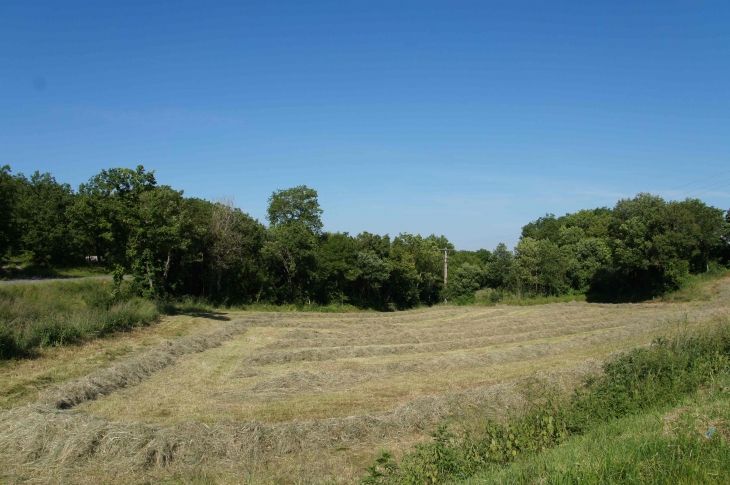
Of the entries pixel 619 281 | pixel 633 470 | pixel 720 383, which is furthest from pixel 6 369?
pixel 619 281

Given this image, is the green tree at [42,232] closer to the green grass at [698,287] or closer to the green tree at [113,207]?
the green tree at [113,207]

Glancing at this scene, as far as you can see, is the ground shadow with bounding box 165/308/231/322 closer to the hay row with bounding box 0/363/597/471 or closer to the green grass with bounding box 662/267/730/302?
the hay row with bounding box 0/363/597/471

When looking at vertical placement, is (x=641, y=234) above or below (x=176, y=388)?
above

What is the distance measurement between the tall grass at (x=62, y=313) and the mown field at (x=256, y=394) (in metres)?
0.59

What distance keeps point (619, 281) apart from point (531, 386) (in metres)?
42.5

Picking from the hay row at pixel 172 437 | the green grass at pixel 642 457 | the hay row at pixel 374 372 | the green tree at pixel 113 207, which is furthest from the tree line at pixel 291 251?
the green grass at pixel 642 457

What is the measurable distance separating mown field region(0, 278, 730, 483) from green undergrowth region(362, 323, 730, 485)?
1127 millimetres

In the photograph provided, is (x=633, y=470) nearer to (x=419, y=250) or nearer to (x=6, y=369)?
(x=6, y=369)

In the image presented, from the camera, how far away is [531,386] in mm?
11891

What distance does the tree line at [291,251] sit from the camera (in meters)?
24.8

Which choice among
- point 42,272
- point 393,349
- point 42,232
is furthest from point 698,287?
point 42,232

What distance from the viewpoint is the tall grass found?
15547mm

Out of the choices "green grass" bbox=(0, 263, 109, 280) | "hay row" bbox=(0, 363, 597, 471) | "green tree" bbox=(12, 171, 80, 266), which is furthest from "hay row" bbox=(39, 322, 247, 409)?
"green tree" bbox=(12, 171, 80, 266)

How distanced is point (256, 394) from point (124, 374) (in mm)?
4504
